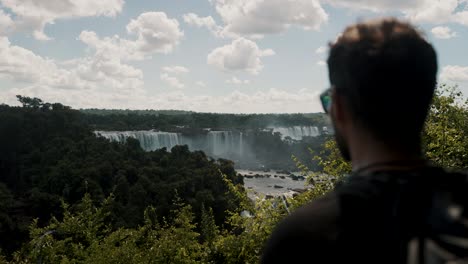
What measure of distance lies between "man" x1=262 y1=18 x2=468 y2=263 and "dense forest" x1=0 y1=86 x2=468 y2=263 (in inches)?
407

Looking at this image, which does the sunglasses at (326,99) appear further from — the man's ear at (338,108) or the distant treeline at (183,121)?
the distant treeline at (183,121)

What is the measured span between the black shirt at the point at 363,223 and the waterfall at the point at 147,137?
2849 inches

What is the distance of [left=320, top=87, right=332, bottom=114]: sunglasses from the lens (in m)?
1.68

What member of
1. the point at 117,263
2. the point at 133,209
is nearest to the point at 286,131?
the point at 133,209

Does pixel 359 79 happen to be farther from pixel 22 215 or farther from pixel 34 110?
pixel 34 110

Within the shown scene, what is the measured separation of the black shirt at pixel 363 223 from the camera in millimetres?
1312

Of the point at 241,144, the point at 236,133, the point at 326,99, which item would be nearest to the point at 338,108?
the point at 326,99

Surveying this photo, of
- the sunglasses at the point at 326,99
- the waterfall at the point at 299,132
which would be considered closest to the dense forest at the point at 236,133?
the waterfall at the point at 299,132

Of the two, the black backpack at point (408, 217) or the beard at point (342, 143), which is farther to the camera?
the beard at point (342, 143)

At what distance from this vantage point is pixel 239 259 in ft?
44.2

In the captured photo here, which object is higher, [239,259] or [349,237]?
[349,237]

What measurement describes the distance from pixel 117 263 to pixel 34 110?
68.0 m

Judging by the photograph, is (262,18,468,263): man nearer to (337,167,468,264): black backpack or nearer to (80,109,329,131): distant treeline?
(337,167,468,264): black backpack

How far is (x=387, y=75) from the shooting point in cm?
149
